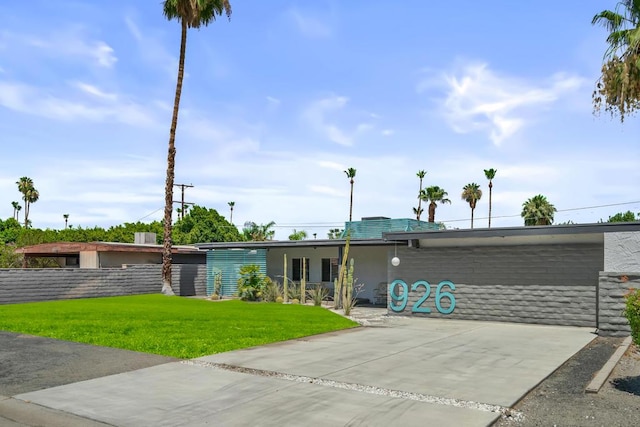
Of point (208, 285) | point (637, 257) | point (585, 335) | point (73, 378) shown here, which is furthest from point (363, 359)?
point (208, 285)

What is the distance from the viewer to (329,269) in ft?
98.8

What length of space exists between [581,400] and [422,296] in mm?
12411

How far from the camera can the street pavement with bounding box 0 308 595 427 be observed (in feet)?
23.9

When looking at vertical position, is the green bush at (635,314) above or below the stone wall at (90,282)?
above

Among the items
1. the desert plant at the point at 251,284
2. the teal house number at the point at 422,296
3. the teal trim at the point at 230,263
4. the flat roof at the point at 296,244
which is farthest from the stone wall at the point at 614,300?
the teal trim at the point at 230,263

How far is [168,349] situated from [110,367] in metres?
1.85

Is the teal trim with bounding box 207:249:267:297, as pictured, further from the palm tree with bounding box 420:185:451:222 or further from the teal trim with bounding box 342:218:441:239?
the palm tree with bounding box 420:185:451:222

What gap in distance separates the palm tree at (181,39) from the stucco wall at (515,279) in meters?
14.4

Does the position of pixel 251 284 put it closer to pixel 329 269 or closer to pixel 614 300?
pixel 329 269

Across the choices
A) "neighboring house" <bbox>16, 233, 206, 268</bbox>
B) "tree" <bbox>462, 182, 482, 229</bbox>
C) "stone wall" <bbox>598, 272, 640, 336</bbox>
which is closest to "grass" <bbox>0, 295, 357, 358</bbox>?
"stone wall" <bbox>598, 272, 640, 336</bbox>

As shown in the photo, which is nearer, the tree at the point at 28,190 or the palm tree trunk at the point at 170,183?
the palm tree trunk at the point at 170,183

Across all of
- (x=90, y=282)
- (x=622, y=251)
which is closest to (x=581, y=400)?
(x=622, y=251)

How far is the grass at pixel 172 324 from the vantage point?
1292 cm

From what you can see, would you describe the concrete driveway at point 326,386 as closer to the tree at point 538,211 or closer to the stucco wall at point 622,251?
the stucco wall at point 622,251
